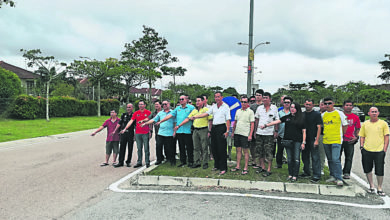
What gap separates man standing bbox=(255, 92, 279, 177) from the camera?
5651 mm

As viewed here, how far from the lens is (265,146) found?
225 inches

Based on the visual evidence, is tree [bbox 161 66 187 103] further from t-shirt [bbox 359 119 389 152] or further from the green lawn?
t-shirt [bbox 359 119 389 152]

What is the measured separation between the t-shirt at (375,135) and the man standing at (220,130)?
107 inches

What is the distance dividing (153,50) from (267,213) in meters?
38.9

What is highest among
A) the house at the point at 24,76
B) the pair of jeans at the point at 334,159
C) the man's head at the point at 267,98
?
the house at the point at 24,76

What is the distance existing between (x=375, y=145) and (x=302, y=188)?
1.56m

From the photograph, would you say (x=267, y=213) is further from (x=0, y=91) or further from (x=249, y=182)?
(x=0, y=91)

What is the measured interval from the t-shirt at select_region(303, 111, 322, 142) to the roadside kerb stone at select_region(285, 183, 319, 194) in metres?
0.96

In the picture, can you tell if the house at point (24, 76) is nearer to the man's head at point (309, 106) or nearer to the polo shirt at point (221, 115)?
the polo shirt at point (221, 115)

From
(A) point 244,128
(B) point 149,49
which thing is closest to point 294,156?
(A) point 244,128

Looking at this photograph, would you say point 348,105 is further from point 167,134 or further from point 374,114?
point 167,134

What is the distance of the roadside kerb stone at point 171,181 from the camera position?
5402 mm

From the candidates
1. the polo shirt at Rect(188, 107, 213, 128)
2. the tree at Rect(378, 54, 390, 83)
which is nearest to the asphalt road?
the polo shirt at Rect(188, 107, 213, 128)

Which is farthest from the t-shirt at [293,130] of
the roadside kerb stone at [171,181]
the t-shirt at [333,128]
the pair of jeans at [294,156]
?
the roadside kerb stone at [171,181]
